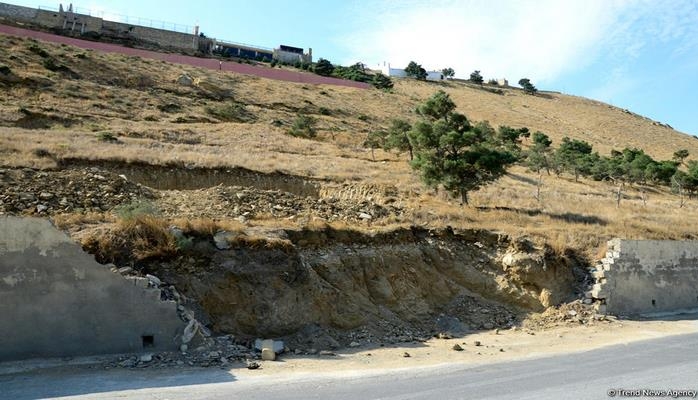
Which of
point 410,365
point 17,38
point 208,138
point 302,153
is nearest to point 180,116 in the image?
point 208,138

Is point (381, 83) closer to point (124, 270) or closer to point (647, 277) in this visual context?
point (647, 277)

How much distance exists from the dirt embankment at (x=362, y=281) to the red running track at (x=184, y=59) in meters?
55.7

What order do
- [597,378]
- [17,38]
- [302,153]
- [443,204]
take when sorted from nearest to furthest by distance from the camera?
1. [597,378]
2. [443,204]
3. [302,153]
4. [17,38]

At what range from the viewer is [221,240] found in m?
12.2

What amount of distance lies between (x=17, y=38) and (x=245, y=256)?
54217 mm

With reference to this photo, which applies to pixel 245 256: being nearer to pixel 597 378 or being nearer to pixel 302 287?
pixel 302 287

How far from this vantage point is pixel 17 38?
53312 mm

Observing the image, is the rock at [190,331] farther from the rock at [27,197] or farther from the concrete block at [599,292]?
the concrete block at [599,292]

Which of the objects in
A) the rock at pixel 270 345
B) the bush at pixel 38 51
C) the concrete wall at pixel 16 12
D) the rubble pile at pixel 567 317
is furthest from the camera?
the concrete wall at pixel 16 12

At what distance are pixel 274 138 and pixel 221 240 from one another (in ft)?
86.5

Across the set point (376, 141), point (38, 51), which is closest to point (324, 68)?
point (38, 51)

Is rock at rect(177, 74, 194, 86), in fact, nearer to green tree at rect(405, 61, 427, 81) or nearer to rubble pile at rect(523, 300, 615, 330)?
rubble pile at rect(523, 300, 615, 330)

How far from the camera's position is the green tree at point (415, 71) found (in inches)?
4040

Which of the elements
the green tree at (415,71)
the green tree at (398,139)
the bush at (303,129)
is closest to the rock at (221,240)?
the green tree at (398,139)
